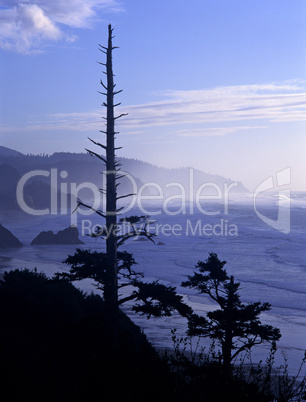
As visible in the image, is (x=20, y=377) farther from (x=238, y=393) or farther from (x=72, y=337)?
(x=238, y=393)

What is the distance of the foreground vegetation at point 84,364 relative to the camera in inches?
219

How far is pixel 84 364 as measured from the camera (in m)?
6.53

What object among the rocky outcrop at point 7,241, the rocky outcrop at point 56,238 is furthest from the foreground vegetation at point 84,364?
the rocky outcrop at point 56,238

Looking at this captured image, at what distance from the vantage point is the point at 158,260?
42656mm

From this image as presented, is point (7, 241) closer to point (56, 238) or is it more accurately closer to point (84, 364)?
point (56, 238)

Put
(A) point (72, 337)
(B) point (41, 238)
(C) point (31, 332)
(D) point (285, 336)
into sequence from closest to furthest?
(A) point (72, 337) < (C) point (31, 332) < (D) point (285, 336) < (B) point (41, 238)

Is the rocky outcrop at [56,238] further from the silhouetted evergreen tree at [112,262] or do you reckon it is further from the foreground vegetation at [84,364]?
the silhouetted evergreen tree at [112,262]

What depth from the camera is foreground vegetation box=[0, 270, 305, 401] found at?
18.3 feet

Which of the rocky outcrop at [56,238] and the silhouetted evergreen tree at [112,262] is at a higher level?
the silhouetted evergreen tree at [112,262]

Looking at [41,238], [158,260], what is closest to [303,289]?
[158,260]

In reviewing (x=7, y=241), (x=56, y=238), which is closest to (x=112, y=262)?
(x=7, y=241)

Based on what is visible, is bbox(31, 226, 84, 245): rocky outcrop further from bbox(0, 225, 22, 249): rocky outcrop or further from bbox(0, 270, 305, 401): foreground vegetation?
bbox(0, 270, 305, 401): foreground vegetation

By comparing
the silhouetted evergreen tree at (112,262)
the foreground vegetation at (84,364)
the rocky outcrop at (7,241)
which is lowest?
the rocky outcrop at (7,241)

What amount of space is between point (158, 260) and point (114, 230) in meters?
32.5
